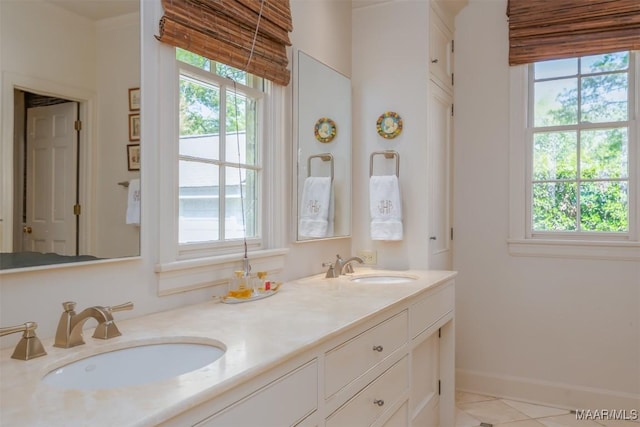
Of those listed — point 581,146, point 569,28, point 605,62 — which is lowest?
point 581,146

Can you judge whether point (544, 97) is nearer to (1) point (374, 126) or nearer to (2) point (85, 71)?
(1) point (374, 126)

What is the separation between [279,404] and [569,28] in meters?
2.72

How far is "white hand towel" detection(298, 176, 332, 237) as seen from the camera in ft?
7.90

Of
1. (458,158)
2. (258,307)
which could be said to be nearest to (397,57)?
(458,158)

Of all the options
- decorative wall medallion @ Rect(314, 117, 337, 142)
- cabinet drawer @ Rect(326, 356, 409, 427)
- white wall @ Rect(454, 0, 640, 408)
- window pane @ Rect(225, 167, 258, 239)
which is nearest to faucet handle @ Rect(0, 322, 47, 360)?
cabinet drawer @ Rect(326, 356, 409, 427)

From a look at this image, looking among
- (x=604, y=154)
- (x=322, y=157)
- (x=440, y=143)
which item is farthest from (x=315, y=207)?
(x=604, y=154)

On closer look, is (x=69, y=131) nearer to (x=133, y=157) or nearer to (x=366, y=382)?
(x=133, y=157)

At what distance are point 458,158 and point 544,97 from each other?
0.64 m

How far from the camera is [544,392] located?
2.96 m

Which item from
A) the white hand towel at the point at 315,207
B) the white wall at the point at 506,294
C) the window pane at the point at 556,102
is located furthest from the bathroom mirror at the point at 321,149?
the window pane at the point at 556,102

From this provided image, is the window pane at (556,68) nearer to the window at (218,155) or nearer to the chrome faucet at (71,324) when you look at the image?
the window at (218,155)

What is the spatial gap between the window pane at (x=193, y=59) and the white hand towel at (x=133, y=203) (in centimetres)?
49

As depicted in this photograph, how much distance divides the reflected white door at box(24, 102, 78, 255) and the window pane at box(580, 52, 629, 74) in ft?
9.33

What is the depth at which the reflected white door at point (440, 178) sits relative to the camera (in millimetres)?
2779
